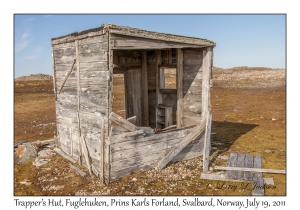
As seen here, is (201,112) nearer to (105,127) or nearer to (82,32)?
(105,127)

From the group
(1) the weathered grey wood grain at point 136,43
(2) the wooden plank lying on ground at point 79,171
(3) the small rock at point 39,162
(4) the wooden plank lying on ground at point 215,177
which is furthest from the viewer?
(3) the small rock at point 39,162

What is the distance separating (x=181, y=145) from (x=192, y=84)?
98.7 inches

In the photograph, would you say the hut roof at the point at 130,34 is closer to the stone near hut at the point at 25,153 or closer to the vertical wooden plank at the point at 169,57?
the vertical wooden plank at the point at 169,57

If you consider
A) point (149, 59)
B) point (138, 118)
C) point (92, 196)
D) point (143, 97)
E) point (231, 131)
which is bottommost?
point (92, 196)

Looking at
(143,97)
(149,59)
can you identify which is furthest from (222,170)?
(149,59)

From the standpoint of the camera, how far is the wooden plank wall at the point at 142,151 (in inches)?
308

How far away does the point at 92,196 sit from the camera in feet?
23.3

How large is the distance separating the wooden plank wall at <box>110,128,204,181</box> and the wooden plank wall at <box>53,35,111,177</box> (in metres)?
0.66

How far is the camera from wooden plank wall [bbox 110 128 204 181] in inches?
308

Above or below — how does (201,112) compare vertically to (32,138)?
above

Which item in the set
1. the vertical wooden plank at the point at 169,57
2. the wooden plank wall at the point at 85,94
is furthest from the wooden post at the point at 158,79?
the wooden plank wall at the point at 85,94

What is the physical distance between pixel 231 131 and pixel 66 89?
9.25m

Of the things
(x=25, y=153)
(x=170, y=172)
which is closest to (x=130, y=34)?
(x=170, y=172)

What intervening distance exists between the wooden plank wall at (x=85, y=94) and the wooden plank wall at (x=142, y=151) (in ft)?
2.18
